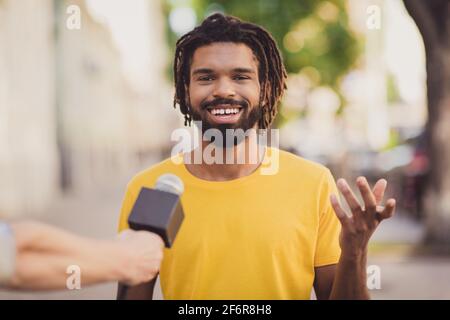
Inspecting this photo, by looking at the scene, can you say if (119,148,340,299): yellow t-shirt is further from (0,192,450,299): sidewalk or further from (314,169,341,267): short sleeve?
(0,192,450,299): sidewalk

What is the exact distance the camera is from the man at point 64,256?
1.43 meters

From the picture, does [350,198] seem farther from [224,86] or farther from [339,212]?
Answer: [224,86]

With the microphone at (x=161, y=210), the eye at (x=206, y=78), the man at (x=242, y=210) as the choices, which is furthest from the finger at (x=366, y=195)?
the eye at (x=206, y=78)

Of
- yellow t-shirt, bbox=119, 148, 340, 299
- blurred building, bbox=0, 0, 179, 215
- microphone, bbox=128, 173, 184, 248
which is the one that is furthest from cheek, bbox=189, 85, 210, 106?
blurred building, bbox=0, 0, 179, 215

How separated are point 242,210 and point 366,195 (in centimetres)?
41

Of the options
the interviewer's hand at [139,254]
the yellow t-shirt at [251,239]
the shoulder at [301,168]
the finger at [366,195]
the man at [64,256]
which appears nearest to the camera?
the man at [64,256]

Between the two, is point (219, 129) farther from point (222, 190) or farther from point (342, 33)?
point (342, 33)

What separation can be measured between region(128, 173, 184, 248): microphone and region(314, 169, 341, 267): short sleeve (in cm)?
45

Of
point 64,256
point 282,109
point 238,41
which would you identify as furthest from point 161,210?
point 282,109

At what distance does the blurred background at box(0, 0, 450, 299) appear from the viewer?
22.6 ft

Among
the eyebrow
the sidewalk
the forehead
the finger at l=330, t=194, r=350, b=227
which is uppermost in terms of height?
the forehead

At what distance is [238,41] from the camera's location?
6.79 feet

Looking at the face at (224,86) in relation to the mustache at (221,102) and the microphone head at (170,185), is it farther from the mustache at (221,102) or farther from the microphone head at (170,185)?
the microphone head at (170,185)
